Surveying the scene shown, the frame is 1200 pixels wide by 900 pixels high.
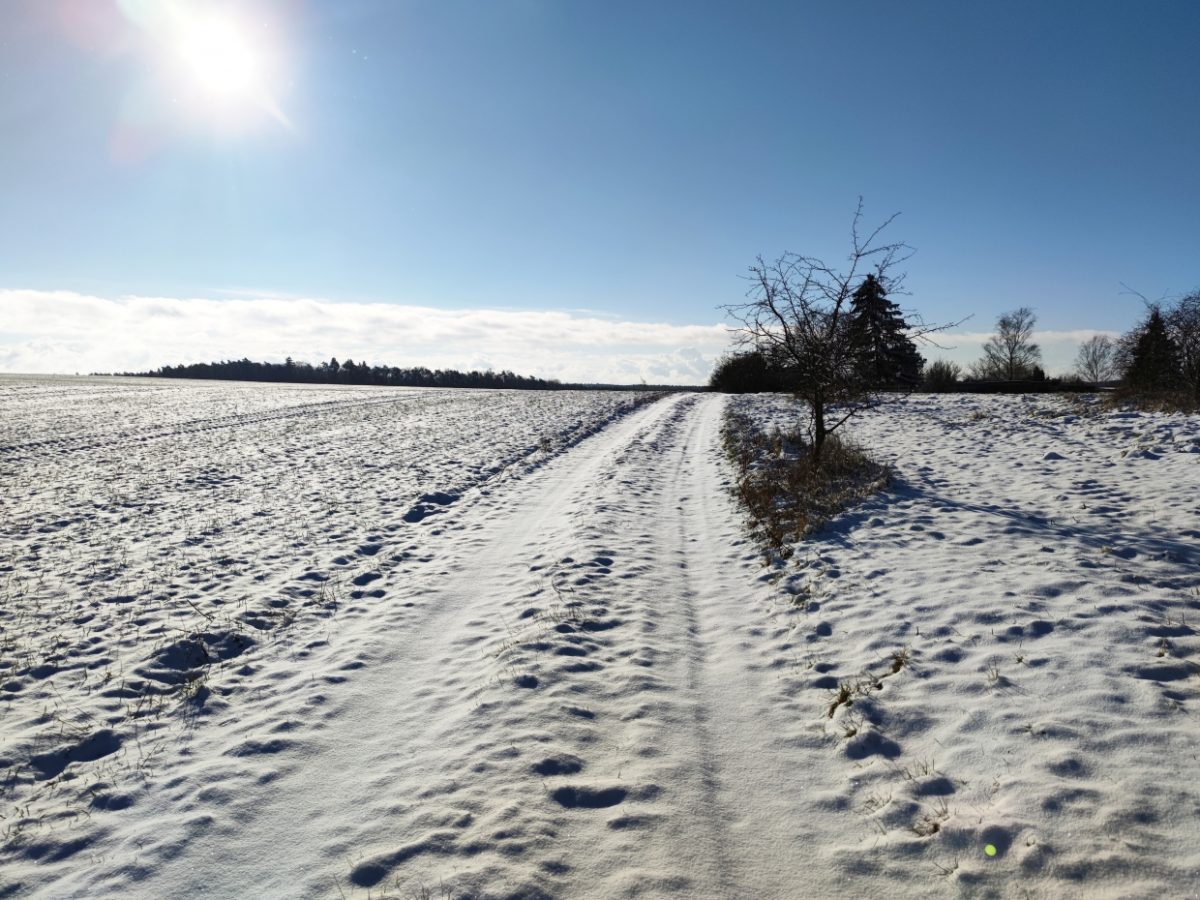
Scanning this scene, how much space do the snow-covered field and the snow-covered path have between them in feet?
0.08

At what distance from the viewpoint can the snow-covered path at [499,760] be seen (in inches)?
144

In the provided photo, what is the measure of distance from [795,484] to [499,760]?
1043 centimetres

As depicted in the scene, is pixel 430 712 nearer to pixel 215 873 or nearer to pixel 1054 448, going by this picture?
pixel 215 873

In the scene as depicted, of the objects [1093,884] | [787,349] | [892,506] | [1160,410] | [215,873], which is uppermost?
[787,349]

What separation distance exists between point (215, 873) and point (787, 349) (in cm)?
1319

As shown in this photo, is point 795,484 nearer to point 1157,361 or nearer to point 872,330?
point 872,330

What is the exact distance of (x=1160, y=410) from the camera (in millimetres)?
17688

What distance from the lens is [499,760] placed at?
15.3 ft

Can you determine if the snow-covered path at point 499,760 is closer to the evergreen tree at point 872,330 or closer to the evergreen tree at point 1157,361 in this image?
the evergreen tree at point 872,330

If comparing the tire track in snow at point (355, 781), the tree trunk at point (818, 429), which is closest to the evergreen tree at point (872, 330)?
the tree trunk at point (818, 429)

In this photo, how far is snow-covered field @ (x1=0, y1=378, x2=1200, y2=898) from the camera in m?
3.66

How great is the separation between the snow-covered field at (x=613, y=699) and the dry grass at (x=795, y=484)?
58 cm

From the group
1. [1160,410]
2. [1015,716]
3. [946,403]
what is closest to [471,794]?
[1015,716]

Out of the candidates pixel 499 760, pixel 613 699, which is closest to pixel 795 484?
pixel 613 699
